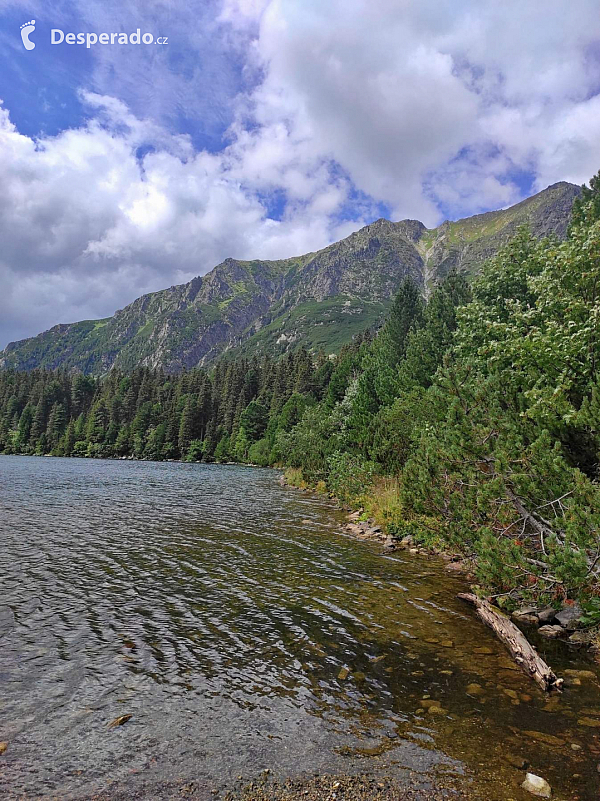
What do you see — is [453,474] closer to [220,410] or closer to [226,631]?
[226,631]

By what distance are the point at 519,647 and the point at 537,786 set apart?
13.3ft

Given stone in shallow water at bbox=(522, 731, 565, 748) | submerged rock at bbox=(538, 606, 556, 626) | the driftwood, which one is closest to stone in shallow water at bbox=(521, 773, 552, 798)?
stone in shallow water at bbox=(522, 731, 565, 748)

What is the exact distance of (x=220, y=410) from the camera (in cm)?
13350

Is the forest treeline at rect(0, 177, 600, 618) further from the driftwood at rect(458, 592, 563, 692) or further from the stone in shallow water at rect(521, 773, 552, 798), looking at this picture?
the stone in shallow water at rect(521, 773, 552, 798)

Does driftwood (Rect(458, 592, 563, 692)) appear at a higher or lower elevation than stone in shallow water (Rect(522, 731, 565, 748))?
higher

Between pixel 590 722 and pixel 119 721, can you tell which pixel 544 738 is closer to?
pixel 590 722

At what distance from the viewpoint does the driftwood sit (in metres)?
8.27

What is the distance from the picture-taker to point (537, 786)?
5664mm

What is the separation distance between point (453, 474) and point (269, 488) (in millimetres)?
36299

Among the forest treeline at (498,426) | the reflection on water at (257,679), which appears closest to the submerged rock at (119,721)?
the reflection on water at (257,679)

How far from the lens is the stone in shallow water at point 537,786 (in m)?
5.55

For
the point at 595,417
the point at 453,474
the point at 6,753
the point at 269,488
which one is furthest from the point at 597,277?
the point at 269,488

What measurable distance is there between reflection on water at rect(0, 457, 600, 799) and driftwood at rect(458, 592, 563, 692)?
0.27 meters

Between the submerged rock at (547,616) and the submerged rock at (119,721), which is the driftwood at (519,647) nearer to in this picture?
the submerged rock at (547,616)
